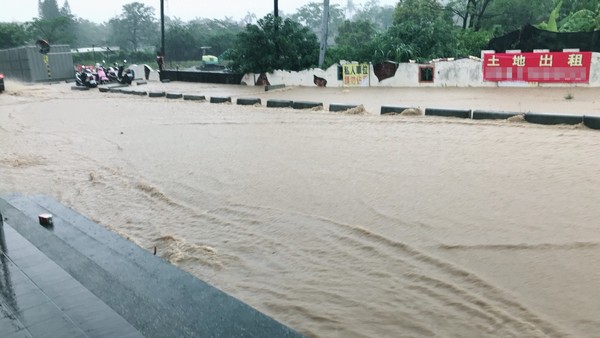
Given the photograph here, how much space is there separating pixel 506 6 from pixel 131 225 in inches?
1243

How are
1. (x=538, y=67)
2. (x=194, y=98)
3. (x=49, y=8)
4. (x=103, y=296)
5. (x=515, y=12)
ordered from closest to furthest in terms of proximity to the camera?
(x=103, y=296)
(x=538, y=67)
(x=194, y=98)
(x=515, y=12)
(x=49, y=8)

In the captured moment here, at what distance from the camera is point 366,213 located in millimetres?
5477

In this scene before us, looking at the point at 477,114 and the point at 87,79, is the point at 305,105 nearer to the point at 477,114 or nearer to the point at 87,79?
the point at 477,114

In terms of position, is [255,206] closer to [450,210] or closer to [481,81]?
[450,210]

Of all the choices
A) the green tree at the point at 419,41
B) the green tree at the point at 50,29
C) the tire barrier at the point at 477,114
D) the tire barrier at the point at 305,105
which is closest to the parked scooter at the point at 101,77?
the tire barrier at the point at 477,114

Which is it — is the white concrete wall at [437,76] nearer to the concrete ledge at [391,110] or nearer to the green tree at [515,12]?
the concrete ledge at [391,110]

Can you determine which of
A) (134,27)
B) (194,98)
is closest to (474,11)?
(194,98)

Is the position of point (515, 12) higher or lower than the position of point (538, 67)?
higher

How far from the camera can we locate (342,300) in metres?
3.69

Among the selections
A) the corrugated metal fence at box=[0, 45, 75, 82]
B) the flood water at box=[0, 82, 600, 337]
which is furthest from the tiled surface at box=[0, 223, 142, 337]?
the corrugated metal fence at box=[0, 45, 75, 82]

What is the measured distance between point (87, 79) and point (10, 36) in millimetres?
26523

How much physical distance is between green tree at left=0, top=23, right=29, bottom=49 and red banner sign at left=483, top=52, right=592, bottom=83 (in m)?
40.4

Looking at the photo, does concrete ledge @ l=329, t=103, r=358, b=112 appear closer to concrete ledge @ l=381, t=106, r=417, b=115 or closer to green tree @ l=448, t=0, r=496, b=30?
concrete ledge @ l=381, t=106, r=417, b=115

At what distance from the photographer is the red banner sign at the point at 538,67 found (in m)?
14.9
